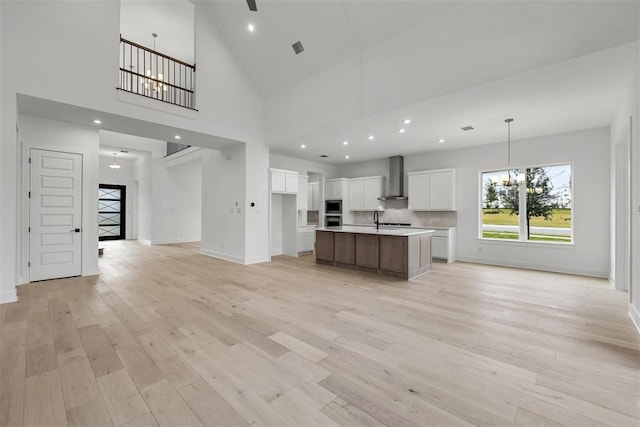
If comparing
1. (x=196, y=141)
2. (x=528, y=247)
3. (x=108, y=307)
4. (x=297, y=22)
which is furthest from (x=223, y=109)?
(x=528, y=247)

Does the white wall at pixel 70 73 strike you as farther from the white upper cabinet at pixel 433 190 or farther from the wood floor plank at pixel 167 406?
the white upper cabinet at pixel 433 190

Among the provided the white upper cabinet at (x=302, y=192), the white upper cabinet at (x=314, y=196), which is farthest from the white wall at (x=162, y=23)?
the white upper cabinet at (x=314, y=196)

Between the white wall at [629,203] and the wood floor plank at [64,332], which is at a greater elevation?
the white wall at [629,203]

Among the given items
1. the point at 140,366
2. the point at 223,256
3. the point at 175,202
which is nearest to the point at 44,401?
the point at 140,366

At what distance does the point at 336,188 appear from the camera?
9.23 metres

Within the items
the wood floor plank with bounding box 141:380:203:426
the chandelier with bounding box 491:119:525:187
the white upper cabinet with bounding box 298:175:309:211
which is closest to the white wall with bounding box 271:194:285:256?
the white upper cabinet with bounding box 298:175:309:211

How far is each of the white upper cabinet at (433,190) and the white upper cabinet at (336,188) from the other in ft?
6.88

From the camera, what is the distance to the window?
5.96 metres

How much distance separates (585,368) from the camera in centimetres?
220

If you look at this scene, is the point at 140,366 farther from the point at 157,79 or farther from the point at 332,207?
the point at 332,207

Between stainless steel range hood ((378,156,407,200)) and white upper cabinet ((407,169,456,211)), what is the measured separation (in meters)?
0.30

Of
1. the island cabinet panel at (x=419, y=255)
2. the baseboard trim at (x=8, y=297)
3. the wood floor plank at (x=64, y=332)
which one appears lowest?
the wood floor plank at (x=64, y=332)

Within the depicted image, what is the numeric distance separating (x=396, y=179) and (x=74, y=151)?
747cm

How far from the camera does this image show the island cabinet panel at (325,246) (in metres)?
6.39
